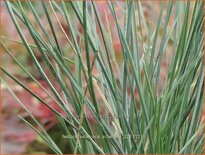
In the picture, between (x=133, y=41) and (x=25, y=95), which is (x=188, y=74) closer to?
(x=133, y=41)

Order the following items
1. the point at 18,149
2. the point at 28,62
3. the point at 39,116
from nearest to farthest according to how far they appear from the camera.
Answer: the point at 18,149 < the point at 39,116 < the point at 28,62

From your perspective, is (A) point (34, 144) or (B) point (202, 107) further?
(A) point (34, 144)

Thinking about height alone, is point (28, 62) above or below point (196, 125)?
below

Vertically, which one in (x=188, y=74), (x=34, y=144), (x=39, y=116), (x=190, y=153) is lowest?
(x=34, y=144)

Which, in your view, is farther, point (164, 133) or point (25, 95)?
point (25, 95)

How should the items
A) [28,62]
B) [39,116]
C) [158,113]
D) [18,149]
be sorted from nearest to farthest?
[158,113] → [18,149] → [39,116] → [28,62]

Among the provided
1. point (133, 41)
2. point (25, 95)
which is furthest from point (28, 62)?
point (133, 41)

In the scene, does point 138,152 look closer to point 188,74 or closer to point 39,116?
point 188,74

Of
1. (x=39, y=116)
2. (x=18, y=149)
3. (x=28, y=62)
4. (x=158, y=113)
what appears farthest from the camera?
(x=28, y=62)

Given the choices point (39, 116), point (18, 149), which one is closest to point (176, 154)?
point (18, 149)
